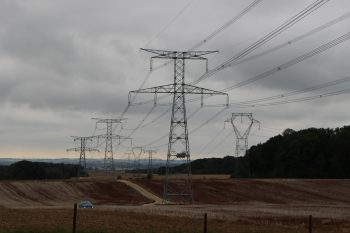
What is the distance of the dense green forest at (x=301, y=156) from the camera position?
156 meters

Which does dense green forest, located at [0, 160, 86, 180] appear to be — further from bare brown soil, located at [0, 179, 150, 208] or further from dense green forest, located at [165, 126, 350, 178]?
bare brown soil, located at [0, 179, 150, 208]

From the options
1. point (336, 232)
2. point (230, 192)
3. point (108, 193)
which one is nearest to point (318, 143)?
point (230, 192)

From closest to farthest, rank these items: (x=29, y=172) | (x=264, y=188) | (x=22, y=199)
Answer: (x=22, y=199), (x=264, y=188), (x=29, y=172)

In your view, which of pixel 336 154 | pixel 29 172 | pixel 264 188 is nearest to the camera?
pixel 264 188

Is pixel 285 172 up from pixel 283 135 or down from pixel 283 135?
down

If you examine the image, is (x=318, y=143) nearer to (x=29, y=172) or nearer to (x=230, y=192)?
(x=230, y=192)

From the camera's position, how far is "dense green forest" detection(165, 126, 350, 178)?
156125 millimetres

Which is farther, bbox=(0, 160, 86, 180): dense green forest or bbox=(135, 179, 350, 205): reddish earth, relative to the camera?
bbox=(0, 160, 86, 180): dense green forest

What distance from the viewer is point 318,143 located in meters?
164

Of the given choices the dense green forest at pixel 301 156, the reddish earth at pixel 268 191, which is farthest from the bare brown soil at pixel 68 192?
the dense green forest at pixel 301 156

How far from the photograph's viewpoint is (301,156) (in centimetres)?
16362

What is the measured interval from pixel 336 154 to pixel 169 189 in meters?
68.0

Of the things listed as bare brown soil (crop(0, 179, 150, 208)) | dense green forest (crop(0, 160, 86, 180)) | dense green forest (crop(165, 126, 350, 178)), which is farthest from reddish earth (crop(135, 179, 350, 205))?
dense green forest (crop(0, 160, 86, 180))

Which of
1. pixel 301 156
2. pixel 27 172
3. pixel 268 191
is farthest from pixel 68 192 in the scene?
pixel 301 156
